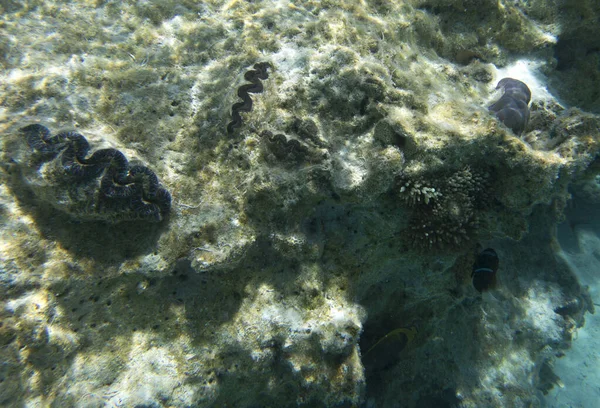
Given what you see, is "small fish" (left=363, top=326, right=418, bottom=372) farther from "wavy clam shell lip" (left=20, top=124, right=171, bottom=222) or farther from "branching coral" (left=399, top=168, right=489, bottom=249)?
"wavy clam shell lip" (left=20, top=124, right=171, bottom=222)

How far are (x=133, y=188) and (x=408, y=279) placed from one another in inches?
130

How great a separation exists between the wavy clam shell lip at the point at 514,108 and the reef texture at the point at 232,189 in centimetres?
9

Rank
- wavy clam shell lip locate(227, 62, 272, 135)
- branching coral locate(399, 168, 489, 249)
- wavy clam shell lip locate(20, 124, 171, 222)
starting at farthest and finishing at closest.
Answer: wavy clam shell lip locate(227, 62, 272, 135), branching coral locate(399, 168, 489, 249), wavy clam shell lip locate(20, 124, 171, 222)

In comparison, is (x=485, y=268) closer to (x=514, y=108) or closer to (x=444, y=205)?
(x=444, y=205)

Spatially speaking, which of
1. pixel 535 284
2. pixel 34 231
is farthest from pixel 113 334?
pixel 535 284

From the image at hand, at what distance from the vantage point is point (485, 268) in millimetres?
3633

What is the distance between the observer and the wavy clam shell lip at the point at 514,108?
3.58m

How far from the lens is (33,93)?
3244mm

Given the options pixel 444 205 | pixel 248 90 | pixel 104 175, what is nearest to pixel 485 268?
pixel 444 205

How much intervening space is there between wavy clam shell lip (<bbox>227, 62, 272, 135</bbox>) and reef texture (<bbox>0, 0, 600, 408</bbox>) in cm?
2

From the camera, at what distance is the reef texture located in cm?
285

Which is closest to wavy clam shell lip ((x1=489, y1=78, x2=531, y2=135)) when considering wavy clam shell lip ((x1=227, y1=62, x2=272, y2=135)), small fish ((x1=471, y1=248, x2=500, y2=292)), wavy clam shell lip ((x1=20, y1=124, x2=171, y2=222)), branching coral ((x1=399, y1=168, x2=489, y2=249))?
branching coral ((x1=399, y1=168, x2=489, y2=249))

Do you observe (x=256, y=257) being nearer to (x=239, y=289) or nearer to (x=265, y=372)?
(x=239, y=289)

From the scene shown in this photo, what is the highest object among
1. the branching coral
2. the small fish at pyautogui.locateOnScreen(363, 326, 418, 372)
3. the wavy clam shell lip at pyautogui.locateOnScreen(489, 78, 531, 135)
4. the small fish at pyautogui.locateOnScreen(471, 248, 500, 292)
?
the wavy clam shell lip at pyautogui.locateOnScreen(489, 78, 531, 135)
